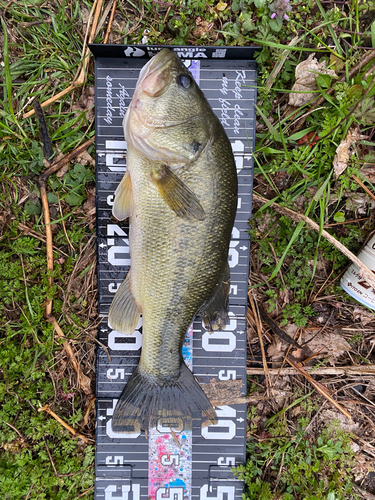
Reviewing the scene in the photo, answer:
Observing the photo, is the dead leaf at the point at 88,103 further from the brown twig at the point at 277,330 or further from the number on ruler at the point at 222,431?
the number on ruler at the point at 222,431

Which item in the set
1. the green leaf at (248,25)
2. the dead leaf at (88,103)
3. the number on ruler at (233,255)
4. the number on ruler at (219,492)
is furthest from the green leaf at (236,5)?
the number on ruler at (219,492)

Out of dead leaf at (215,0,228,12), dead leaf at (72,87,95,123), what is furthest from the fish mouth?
dead leaf at (215,0,228,12)

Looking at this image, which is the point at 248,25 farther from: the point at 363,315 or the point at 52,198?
the point at 363,315

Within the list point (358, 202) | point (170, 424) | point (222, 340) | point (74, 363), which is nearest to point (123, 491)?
point (170, 424)

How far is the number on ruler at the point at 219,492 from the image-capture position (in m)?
2.61

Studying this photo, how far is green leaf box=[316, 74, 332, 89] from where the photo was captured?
7.84ft

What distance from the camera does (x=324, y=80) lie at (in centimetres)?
240

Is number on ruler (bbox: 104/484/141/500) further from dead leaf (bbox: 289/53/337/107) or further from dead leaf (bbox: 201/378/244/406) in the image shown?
dead leaf (bbox: 289/53/337/107)

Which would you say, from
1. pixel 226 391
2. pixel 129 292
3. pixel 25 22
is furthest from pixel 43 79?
pixel 226 391

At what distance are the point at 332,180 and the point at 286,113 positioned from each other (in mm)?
665

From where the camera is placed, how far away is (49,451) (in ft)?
8.57

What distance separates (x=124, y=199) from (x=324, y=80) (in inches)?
69.5

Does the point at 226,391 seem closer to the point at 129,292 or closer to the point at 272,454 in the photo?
the point at 272,454

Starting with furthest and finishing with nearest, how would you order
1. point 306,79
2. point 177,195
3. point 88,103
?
1. point 88,103
2. point 306,79
3. point 177,195
